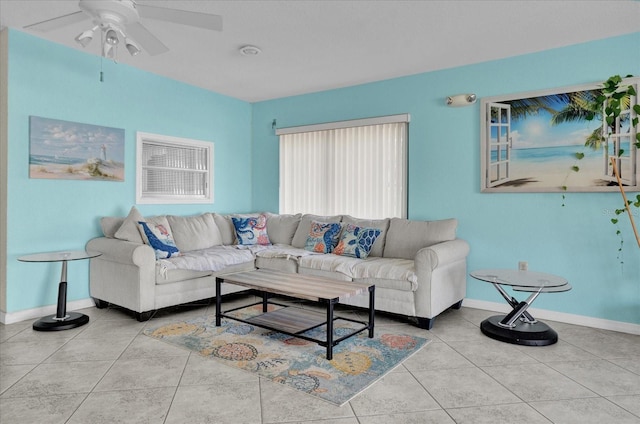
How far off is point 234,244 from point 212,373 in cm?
261

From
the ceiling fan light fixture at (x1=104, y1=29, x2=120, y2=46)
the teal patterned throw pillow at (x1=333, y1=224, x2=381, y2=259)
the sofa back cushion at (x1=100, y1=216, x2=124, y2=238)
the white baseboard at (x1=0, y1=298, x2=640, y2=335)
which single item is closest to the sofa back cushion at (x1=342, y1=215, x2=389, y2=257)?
the teal patterned throw pillow at (x1=333, y1=224, x2=381, y2=259)

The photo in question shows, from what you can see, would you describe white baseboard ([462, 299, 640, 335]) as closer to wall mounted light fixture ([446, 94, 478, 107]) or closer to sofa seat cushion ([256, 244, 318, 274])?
sofa seat cushion ([256, 244, 318, 274])

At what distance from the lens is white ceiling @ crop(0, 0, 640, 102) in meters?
2.93

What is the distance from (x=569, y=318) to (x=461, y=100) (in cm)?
231

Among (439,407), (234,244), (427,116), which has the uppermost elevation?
(427,116)

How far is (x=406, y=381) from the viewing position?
241 cm

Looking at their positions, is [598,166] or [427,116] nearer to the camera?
[598,166]

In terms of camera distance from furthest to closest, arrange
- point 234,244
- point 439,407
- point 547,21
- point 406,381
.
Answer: point 234,244, point 547,21, point 406,381, point 439,407

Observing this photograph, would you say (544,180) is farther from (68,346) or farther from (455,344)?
(68,346)

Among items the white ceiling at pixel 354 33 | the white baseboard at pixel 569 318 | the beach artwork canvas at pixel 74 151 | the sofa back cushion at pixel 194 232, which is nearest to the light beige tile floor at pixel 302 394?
the white baseboard at pixel 569 318

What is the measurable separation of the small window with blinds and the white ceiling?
0.83 meters

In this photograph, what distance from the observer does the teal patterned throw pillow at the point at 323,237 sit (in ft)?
14.4

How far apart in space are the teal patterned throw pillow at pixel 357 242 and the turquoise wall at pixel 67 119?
2100 millimetres

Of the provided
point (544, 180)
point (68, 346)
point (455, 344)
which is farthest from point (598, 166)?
point (68, 346)
